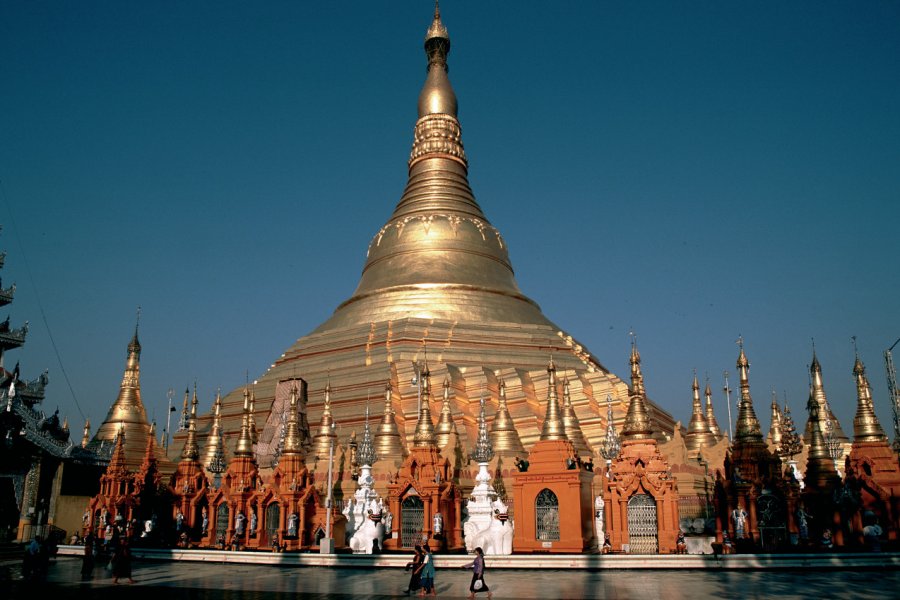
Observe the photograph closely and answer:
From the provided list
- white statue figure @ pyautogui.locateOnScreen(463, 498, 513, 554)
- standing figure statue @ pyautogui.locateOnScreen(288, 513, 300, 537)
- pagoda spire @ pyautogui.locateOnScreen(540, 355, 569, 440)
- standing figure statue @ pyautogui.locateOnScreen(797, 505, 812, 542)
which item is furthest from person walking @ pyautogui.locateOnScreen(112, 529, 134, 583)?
standing figure statue @ pyautogui.locateOnScreen(797, 505, 812, 542)

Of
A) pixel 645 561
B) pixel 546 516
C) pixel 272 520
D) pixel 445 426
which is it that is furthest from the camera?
pixel 445 426

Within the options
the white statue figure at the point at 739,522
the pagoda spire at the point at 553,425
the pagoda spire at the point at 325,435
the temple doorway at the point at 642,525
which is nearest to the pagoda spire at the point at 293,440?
the pagoda spire at the point at 325,435

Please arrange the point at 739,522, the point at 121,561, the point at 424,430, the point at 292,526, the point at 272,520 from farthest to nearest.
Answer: the point at 272,520
the point at 424,430
the point at 292,526
the point at 739,522
the point at 121,561

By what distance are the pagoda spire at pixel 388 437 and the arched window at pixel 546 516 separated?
859cm

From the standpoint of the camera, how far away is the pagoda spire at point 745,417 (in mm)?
23094

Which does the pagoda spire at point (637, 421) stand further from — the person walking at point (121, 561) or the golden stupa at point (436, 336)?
the person walking at point (121, 561)

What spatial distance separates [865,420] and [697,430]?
7138mm

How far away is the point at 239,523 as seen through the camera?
24250mm

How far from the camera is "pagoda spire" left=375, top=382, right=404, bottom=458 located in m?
28.7

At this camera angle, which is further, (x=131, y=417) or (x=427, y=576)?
(x=131, y=417)

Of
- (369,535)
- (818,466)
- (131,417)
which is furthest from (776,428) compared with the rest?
(131,417)

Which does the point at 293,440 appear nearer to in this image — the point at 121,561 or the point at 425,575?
the point at 121,561

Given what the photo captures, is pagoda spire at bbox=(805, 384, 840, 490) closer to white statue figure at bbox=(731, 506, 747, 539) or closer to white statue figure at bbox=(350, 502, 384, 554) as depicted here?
white statue figure at bbox=(731, 506, 747, 539)

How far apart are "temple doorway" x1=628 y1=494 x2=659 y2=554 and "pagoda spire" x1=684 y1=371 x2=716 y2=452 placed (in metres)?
11.7
